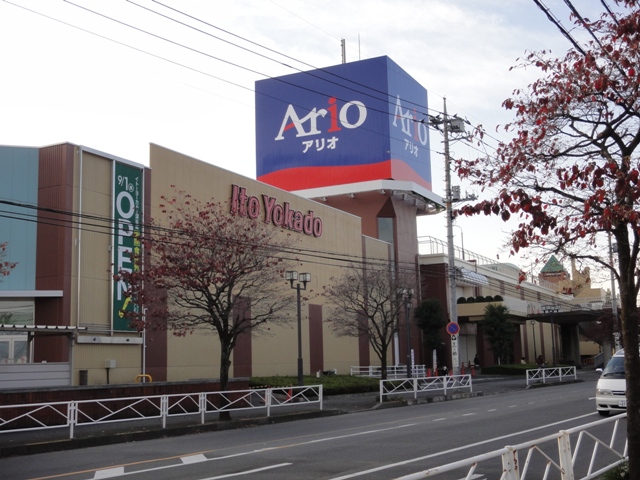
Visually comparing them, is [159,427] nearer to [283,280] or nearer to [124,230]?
[124,230]

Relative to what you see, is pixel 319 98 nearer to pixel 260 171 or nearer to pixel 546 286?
pixel 260 171

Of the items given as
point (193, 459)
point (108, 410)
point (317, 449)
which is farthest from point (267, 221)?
point (193, 459)

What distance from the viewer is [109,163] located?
30.0m

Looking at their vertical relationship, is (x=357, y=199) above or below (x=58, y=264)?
above

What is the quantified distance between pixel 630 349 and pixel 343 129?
160 ft

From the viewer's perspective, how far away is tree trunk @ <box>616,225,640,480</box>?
9445 millimetres

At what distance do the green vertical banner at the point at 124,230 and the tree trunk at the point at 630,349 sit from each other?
21.7 metres

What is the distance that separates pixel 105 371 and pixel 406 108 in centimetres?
3620

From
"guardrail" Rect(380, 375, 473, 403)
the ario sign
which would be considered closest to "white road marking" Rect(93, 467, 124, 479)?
"guardrail" Rect(380, 375, 473, 403)

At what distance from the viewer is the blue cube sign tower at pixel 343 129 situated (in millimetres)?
56250

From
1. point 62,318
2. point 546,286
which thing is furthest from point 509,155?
point 546,286

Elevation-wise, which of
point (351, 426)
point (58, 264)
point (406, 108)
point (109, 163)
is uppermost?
point (406, 108)

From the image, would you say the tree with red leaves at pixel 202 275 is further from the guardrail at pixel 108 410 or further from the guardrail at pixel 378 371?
the guardrail at pixel 378 371

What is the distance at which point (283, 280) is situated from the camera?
39625mm
